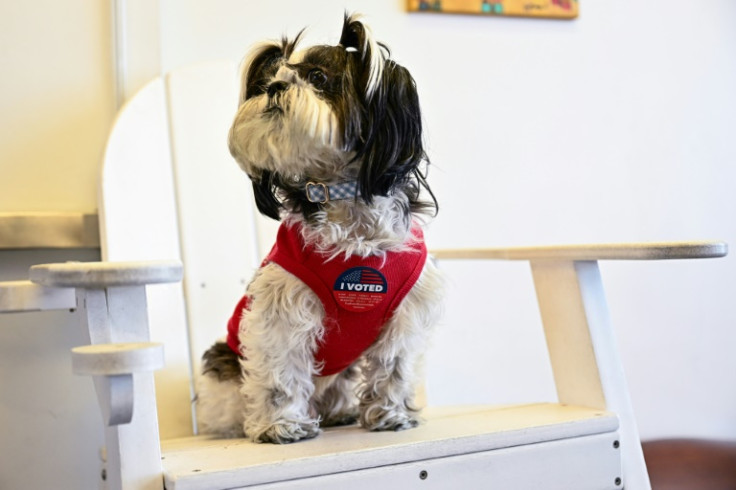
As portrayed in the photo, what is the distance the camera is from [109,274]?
93 cm

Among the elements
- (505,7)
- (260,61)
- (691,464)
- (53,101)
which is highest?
(505,7)

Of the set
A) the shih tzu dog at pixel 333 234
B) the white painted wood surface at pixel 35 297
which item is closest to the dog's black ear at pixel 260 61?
the shih tzu dog at pixel 333 234

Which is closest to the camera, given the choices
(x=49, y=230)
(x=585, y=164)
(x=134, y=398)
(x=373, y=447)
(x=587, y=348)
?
(x=134, y=398)

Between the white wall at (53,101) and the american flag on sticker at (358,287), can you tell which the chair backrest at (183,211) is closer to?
the white wall at (53,101)

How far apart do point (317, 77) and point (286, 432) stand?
53 centimetres

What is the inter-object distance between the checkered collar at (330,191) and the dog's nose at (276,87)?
151 mm

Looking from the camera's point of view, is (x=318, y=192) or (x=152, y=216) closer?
(x=318, y=192)

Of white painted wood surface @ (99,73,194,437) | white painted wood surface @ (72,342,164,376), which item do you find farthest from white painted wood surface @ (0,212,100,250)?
white painted wood surface @ (72,342,164,376)

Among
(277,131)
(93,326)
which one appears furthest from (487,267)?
(93,326)

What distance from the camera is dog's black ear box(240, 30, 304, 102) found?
1.27 metres

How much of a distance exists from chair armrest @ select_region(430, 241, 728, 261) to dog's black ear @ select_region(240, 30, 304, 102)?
55 cm

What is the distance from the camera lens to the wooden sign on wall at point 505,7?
6.55 feet

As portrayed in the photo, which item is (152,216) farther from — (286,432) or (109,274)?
(109,274)

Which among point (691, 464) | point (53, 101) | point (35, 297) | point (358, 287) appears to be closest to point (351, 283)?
point (358, 287)
